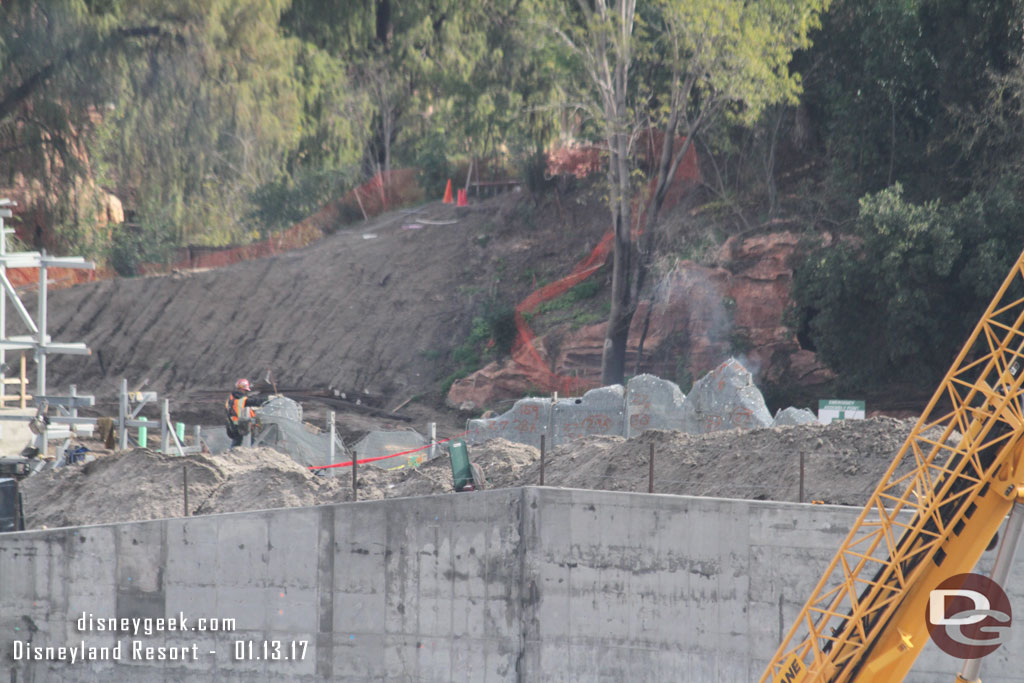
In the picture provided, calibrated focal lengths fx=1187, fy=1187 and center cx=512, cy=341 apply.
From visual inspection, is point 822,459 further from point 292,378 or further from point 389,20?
point 389,20

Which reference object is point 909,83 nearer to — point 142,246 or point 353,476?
point 353,476

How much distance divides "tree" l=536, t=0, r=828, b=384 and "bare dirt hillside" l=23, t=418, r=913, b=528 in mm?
14409

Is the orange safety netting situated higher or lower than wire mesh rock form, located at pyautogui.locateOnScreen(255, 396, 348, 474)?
higher

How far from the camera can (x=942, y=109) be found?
30766mm

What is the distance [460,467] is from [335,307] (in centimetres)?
2453

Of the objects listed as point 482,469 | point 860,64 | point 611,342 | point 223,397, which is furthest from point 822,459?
point 223,397

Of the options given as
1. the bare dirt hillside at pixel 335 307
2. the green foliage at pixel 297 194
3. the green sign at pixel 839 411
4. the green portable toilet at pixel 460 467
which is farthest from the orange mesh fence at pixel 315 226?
the green portable toilet at pixel 460 467

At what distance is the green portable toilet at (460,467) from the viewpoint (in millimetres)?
15907

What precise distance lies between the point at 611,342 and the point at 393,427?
6.33m

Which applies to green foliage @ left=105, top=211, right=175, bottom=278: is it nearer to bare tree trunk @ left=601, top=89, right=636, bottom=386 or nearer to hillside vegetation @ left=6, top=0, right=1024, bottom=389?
hillside vegetation @ left=6, top=0, right=1024, bottom=389

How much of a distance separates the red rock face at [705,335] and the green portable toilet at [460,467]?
16309 millimetres

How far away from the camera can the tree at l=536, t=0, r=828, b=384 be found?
99.5 feet

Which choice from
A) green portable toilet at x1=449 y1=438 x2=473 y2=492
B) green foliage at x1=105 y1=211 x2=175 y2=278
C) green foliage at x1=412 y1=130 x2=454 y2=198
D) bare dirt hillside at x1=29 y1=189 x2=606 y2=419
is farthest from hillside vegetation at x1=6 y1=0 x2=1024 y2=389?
green portable toilet at x1=449 y1=438 x2=473 y2=492

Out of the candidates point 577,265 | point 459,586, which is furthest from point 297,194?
point 459,586
